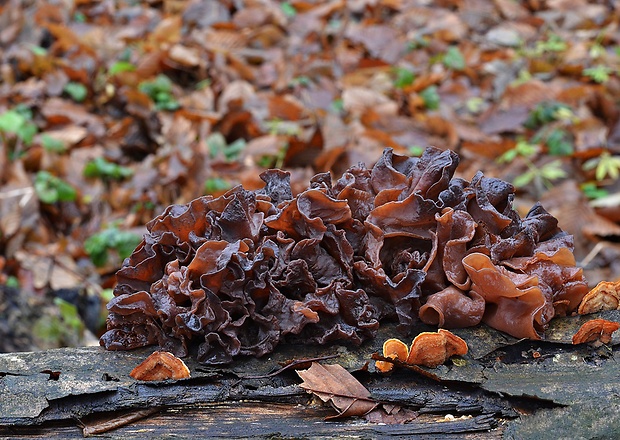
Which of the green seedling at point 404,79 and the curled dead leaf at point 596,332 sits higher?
the curled dead leaf at point 596,332

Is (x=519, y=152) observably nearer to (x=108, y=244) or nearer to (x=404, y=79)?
(x=404, y=79)

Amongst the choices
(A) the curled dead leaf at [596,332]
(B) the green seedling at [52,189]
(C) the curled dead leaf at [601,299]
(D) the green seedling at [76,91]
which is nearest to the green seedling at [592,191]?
(C) the curled dead leaf at [601,299]

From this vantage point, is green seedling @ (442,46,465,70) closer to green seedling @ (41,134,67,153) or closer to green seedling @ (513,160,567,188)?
green seedling @ (513,160,567,188)

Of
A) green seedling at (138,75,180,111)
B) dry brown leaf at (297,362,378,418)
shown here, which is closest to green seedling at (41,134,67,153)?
green seedling at (138,75,180,111)

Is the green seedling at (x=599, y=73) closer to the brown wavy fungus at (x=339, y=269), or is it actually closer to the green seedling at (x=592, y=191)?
the green seedling at (x=592, y=191)

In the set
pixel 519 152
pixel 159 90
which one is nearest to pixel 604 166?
pixel 519 152

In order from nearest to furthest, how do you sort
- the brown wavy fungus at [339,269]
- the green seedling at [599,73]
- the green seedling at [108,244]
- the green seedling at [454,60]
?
1. the brown wavy fungus at [339,269]
2. the green seedling at [108,244]
3. the green seedling at [599,73]
4. the green seedling at [454,60]

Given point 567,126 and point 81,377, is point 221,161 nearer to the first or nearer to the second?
point 567,126
